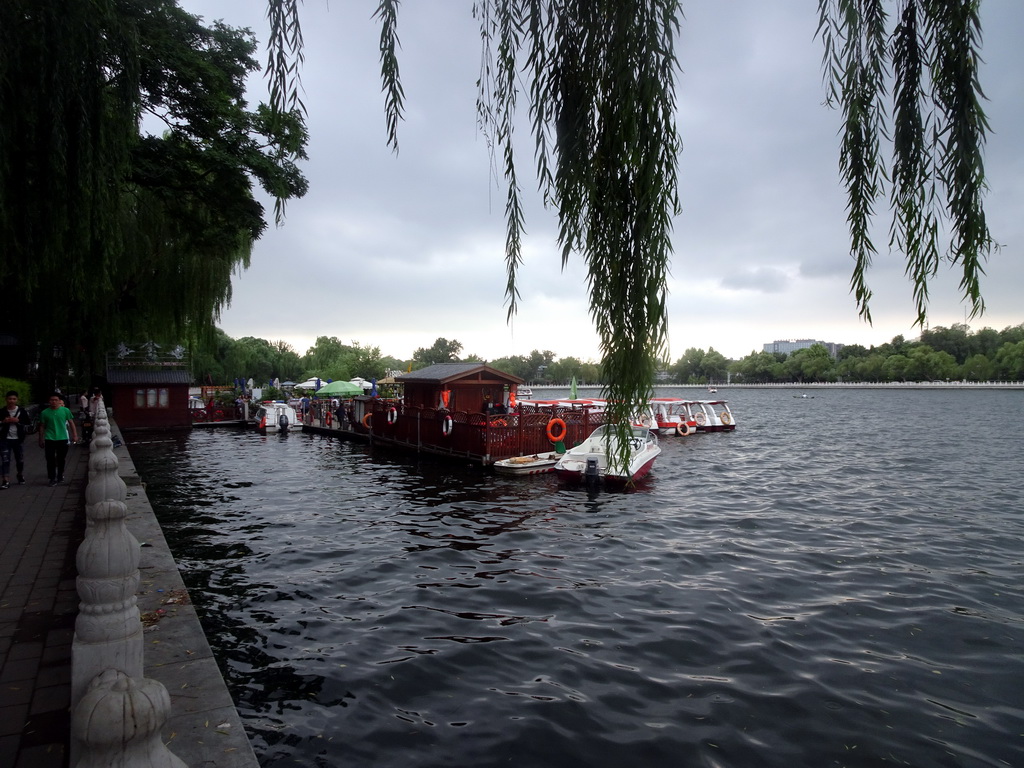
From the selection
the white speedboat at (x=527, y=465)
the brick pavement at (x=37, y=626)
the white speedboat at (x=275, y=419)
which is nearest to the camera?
the brick pavement at (x=37, y=626)

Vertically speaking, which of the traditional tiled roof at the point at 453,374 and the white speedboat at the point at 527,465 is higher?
the traditional tiled roof at the point at 453,374

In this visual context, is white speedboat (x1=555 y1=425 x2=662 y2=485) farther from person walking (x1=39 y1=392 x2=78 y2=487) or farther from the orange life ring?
person walking (x1=39 y1=392 x2=78 y2=487)

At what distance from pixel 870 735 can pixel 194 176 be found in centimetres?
1423

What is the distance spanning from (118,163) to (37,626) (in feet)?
13.7

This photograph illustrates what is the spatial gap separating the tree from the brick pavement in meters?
2.93

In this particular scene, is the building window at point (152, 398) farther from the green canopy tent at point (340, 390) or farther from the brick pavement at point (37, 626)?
the brick pavement at point (37, 626)

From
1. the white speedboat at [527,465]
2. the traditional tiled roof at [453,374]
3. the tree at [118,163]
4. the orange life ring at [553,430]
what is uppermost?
the tree at [118,163]

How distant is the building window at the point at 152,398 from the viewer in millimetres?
32750

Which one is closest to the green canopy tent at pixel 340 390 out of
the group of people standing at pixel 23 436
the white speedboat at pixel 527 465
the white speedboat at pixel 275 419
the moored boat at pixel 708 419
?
the white speedboat at pixel 275 419

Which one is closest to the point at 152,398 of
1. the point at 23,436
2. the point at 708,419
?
the point at 23,436

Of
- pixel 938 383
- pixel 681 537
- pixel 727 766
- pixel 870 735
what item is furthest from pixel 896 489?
pixel 938 383

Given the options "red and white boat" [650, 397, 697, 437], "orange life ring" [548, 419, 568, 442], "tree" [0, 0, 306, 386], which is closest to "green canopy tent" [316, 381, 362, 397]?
"tree" [0, 0, 306, 386]

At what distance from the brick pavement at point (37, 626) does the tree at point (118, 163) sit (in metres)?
2.93

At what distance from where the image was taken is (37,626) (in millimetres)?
4996
